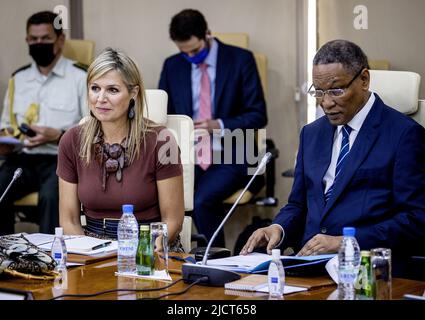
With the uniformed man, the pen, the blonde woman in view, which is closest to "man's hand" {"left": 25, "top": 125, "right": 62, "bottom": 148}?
the uniformed man

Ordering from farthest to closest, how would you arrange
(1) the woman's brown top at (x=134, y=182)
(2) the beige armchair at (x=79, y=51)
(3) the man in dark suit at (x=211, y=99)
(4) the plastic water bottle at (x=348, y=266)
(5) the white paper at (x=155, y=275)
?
(2) the beige armchair at (x=79, y=51) < (3) the man in dark suit at (x=211, y=99) < (1) the woman's brown top at (x=134, y=182) < (5) the white paper at (x=155, y=275) < (4) the plastic water bottle at (x=348, y=266)

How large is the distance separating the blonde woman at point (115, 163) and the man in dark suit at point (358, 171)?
516mm

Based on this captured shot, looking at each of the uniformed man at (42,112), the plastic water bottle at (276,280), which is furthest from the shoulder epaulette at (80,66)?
the plastic water bottle at (276,280)

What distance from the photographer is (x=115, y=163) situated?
3295 millimetres

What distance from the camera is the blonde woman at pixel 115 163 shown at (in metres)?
3.30

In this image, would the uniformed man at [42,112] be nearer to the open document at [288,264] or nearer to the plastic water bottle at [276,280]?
the open document at [288,264]

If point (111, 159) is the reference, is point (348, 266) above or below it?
below

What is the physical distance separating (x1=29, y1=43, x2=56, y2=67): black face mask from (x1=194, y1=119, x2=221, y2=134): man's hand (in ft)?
3.45

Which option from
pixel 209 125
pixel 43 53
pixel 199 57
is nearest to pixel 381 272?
pixel 209 125

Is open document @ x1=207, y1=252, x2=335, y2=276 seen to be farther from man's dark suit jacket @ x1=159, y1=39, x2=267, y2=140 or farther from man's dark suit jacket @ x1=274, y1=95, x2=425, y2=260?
man's dark suit jacket @ x1=159, y1=39, x2=267, y2=140

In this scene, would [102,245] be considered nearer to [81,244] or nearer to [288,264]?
[81,244]

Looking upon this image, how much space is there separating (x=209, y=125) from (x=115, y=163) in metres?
1.56

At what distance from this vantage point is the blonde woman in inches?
130
